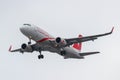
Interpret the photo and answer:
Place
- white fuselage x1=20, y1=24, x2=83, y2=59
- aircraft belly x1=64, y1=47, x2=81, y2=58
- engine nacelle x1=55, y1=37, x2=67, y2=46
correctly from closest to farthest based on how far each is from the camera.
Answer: white fuselage x1=20, y1=24, x2=83, y2=59 → engine nacelle x1=55, y1=37, x2=67, y2=46 → aircraft belly x1=64, y1=47, x2=81, y2=58

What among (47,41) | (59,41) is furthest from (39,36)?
(59,41)

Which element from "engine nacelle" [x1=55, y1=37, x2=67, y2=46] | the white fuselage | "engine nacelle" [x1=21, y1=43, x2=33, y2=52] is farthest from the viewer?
"engine nacelle" [x1=21, y1=43, x2=33, y2=52]

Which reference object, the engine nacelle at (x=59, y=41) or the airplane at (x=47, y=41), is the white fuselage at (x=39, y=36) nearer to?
the airplane at (x=47, y=41)

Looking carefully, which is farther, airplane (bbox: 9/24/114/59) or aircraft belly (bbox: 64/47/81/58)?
aircraft belly (bbox: 64/47/81/58)

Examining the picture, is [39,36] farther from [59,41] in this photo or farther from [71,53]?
[71,53]

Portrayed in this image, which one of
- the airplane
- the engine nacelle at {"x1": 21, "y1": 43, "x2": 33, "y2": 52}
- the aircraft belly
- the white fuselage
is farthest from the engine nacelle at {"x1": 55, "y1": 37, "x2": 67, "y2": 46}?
the engine nacelle at {"x1": 21, "y1": 43, "x2": 33, "y2": 52}

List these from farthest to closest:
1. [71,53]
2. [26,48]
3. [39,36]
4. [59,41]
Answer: [71,53], [26,48], [59,41], [39,36]

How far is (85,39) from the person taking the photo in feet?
279

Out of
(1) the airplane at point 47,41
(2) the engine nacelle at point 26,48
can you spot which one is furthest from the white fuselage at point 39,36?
(2) the engine nacelle at point 26,48

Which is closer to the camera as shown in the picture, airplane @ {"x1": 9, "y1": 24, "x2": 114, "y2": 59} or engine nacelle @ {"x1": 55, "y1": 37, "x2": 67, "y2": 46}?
airplane @ {"x1": 9, "y1": 24, "x2": 114, "y2": 59}

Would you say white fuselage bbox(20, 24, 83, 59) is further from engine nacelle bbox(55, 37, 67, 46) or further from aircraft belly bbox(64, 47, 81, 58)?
aircraft belly bbox(64, 47, 81, 58)

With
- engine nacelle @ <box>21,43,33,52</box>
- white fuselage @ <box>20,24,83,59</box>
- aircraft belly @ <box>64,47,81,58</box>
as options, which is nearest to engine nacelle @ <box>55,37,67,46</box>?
white fuselage @ <box>20,24,83,59</box>

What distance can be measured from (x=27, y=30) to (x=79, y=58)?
17.2 metres

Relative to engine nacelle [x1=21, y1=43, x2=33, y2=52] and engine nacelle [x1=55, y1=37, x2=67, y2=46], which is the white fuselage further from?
engine nacelle [x1=21, y1=43, x2=33, y2=52]
